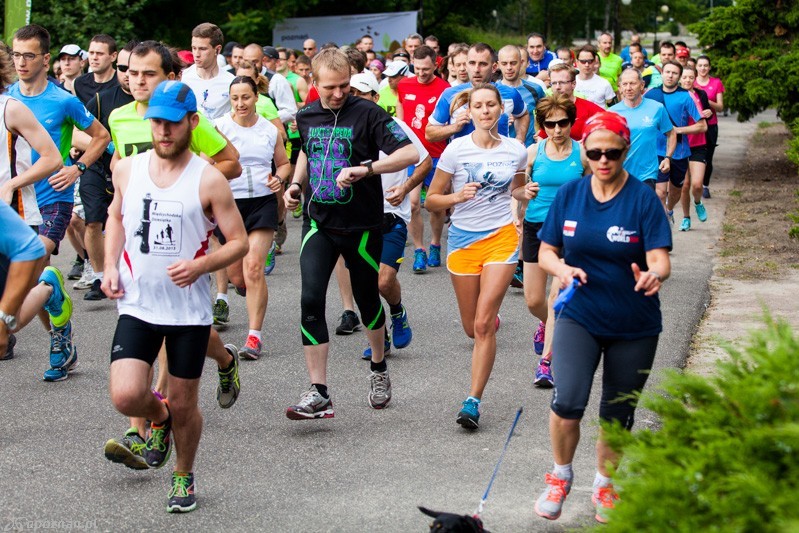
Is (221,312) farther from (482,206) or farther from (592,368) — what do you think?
(592,368)

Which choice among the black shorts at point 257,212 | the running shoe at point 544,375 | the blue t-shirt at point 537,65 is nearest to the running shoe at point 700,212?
the blue t-shirt at point 537,65

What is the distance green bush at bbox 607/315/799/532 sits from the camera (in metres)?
3.16

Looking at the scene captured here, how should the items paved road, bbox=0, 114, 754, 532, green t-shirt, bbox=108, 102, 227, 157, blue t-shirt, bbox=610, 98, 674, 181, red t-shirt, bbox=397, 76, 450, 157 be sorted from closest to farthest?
paved road, bbox=0, 114, 754, 532 → green t-shirt, bbox=108, 102, 227, 157 → blue t-shirt, bbox=610, 98, 674, 181 → red t-shirt, bbox=397, 76, 450, 157

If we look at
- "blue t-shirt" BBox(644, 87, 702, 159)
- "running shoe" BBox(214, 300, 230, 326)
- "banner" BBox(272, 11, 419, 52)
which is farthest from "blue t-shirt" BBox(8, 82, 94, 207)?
"banner" BBox(272, 11, 419, 52)

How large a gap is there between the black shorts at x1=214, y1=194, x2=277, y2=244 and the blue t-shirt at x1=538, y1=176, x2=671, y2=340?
3.99 meters

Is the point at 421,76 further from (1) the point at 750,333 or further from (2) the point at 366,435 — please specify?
(1) the point at 750,333

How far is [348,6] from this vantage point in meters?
40.9

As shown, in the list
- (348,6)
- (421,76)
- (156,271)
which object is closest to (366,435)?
(156,271)

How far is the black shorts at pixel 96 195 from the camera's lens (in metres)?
10.6

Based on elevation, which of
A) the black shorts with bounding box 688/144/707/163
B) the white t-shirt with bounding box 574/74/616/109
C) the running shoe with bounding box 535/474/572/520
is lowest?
the black shorts with bounding box 688/144/707/163

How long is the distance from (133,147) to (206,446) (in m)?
1.75

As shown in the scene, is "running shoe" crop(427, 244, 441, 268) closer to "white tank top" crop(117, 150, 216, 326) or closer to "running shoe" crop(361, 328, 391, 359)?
"running shoe" crop(361, 328, 391, 359)

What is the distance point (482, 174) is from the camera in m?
7.36

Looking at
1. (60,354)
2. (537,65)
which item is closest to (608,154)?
(60,354)
